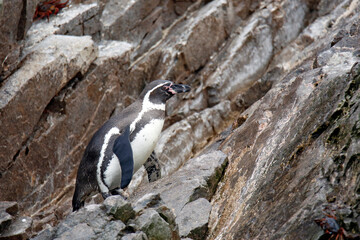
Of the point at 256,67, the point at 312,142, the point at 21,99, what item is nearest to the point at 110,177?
the point at 21,99

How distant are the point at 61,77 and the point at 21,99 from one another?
2.55 ft

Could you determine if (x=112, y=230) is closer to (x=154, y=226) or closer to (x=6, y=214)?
(x=154, y=226)

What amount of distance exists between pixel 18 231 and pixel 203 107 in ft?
15.4

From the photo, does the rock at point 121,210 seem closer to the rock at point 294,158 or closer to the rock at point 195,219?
the rock at point 195,219

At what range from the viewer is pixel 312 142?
516 centimetres

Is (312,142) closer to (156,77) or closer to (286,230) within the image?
(286,230)

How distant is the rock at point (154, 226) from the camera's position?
15.7 ft

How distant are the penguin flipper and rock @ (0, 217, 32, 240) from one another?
43.3 inches

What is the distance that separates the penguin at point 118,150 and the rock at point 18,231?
0.98 metres

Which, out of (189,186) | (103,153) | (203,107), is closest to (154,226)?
(189,186)

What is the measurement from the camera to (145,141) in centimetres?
724

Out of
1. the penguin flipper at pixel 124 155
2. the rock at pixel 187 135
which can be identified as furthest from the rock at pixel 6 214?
the rock at pixel 187 135

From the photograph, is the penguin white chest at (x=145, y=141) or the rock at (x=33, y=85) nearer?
the penguin white chest at (x=145, y=141)

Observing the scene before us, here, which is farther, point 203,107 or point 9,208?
point 203,107
